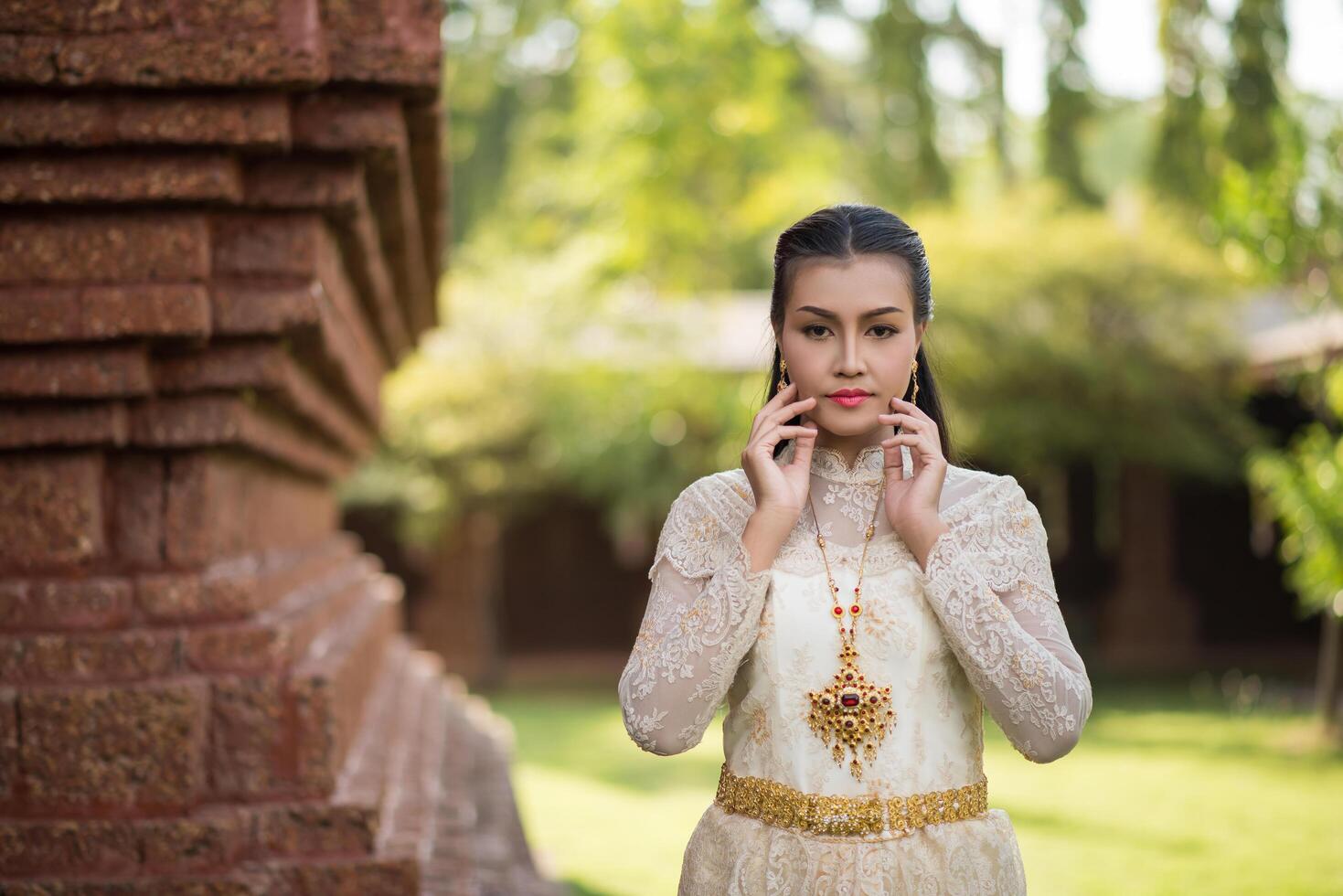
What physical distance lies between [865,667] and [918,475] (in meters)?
0.31

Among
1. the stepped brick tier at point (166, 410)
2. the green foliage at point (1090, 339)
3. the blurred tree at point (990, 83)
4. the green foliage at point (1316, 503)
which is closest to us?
the stepped brick tier at point (166, 410)

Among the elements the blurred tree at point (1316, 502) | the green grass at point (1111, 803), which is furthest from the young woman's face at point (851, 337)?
the blurred tree at point (1316, 502)

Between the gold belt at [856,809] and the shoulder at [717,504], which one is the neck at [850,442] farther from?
the gold belt at [856,809]

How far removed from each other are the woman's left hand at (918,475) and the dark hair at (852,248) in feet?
0.38

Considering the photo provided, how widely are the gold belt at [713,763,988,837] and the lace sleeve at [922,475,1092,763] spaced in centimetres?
13

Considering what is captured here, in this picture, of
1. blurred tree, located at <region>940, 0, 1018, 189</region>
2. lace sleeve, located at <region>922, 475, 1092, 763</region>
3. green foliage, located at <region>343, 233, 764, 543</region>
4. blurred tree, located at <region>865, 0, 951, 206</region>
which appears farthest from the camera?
blurred tree, located at <region>940, 0, 1018, 189</region>

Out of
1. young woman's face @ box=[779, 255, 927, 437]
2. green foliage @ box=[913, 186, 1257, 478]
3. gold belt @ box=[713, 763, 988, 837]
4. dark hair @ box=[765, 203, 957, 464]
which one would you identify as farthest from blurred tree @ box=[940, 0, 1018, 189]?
gold belt @ box=[713, 763, 988, 837]

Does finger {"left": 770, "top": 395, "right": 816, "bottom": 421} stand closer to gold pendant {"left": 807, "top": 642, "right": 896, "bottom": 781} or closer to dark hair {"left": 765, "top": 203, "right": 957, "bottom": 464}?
dark hair {"left": 765, "top": 203, "right": 957, "bottom": 464}

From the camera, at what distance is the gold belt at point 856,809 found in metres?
2.21

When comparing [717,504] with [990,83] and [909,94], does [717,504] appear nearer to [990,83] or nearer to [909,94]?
[909,94]

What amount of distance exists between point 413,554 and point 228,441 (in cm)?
1497

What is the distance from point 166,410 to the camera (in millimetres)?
2775

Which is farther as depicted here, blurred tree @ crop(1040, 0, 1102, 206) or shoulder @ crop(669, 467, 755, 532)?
blurred tree @ crop(1040, 0, 1102, 206)

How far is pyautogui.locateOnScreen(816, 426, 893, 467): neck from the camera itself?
7.79 ft
